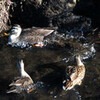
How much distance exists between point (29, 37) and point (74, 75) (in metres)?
2.79

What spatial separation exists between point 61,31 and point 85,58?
6.74ft

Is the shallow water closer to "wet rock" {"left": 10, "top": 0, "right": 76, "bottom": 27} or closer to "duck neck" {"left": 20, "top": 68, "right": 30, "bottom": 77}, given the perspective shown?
"duck neck" {"left": 20, "top": 68, "right": 30, "bottom": 77}

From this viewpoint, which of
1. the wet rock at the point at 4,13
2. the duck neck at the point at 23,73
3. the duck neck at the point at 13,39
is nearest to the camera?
the duck neck at the point at 23,73

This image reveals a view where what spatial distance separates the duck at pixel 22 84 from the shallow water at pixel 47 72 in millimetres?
176

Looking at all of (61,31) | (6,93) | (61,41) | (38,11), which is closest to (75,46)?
(61,41)

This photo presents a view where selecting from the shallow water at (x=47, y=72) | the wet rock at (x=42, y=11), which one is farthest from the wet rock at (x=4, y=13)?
the shallow water at (x=47, y=72)

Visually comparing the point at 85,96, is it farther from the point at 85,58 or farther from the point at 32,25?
the point at 32,25

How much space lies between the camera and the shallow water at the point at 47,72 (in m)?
6.16

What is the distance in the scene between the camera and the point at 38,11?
9.12 m

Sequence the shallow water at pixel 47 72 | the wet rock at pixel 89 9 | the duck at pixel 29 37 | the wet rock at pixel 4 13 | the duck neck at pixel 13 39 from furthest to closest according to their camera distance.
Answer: the wet rock at pixel 89 9, the wet rock at pixel 4 13, the duck neck at pixel 13 39, the duck at pixel 29 37, the shallow water at pixel 47 72

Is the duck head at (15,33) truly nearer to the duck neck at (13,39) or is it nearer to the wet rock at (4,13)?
the duck neck at (13,39)

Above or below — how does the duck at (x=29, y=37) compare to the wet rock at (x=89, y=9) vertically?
below

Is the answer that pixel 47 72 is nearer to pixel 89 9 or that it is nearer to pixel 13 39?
pixel 13 39

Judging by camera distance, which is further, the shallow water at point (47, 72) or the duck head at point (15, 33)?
the duck head at point (15, 33)
